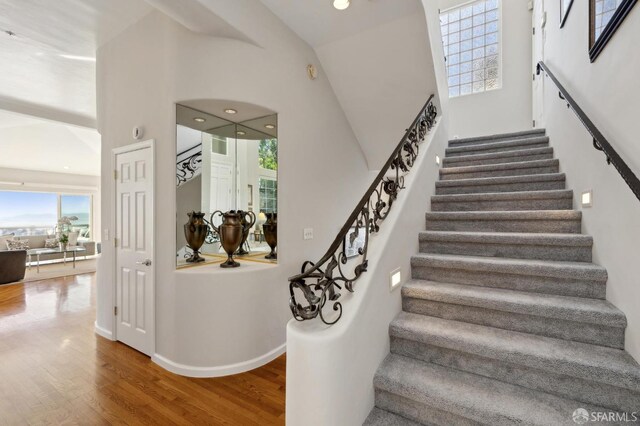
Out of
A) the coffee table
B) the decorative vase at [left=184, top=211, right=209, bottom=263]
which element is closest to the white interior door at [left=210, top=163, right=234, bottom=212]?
the decorative vase at [left=184, top=211, right=209, bottom=263]

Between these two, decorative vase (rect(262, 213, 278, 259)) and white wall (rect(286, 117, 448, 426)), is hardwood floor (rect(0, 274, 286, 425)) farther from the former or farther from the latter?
decorative vase (rect(262, 213, 278, 259))

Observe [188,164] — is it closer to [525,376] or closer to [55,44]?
[55,44]

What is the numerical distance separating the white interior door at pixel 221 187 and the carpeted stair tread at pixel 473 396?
268cm

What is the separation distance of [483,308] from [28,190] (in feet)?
39.5

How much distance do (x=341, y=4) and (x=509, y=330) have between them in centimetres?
320

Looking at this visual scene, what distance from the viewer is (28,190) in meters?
8.65

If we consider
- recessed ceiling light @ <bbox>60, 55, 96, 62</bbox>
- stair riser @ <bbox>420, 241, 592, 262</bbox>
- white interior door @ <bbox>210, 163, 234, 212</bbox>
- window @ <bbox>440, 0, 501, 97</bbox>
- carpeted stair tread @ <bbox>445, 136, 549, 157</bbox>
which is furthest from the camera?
window @ <bbox>440, 0, 501, 97</bbox>

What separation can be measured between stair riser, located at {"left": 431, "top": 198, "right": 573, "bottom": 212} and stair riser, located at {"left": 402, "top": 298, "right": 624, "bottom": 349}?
1254mm

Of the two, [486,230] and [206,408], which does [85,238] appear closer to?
[206,408]

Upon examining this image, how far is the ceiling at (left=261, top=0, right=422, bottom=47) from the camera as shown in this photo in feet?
9.78

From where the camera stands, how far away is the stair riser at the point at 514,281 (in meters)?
1.77

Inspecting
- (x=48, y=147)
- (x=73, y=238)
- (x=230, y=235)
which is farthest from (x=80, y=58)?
(x=73, y=238)

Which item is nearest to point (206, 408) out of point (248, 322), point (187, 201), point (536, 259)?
point (248, 322)

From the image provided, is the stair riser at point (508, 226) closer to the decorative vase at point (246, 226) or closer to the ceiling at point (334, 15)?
the decorative vase at point (246, 226)
